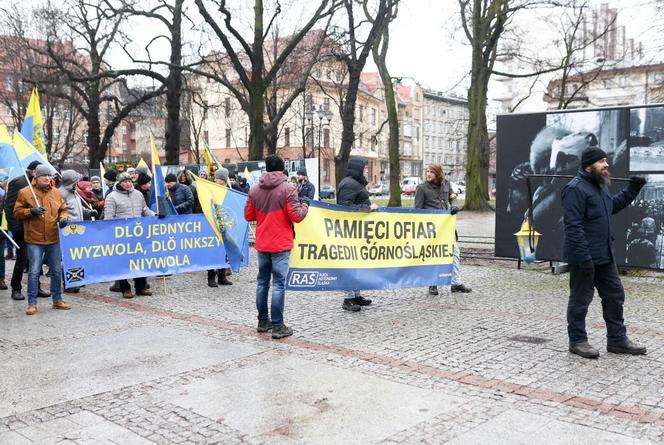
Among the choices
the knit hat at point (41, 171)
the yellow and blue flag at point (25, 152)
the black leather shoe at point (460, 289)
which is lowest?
the black leather shoe at point (460, 289)

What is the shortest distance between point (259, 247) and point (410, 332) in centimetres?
188

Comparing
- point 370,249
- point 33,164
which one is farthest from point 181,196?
point 370,249

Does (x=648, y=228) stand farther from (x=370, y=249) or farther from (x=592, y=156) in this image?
(x=592, y=156)

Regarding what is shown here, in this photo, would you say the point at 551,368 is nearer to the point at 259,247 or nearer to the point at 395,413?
the point at 395,413

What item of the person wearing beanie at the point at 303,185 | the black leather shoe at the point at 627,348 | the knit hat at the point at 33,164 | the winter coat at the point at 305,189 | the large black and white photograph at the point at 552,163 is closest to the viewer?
the black leather shoe at the point at 627,348

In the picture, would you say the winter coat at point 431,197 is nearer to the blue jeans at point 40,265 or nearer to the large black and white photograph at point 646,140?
the large black and white photograph at point 646,140

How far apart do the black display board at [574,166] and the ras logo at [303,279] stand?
5658mm

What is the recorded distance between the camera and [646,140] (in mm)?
10938

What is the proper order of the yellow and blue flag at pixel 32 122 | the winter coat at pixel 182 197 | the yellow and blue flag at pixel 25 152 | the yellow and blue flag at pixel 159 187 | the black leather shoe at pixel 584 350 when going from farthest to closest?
the yellow and blue flag at pixel 32 122 < the winter coat at pixel 182 197 < the yellow and blue flag at pixel 159 187 < the yellow and blue flag at pixel 25 152 < the black leather shoe at pixel 584 350

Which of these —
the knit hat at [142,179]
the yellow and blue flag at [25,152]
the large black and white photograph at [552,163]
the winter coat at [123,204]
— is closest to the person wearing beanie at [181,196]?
the knit hat at [142,179]

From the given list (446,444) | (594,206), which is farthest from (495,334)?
(446,444)

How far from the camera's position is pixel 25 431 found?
15.1ft

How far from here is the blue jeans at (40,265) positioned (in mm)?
8836

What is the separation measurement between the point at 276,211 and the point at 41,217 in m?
3.71
